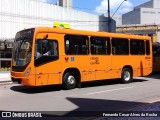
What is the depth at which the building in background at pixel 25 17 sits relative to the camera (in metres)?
30.6

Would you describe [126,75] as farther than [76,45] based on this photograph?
Yes

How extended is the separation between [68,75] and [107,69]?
2.76 m

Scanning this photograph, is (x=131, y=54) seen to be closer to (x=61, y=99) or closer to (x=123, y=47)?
(x=123, y=47)

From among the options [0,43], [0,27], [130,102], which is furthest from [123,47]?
[0,27]

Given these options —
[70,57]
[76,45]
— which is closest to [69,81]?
[70,57]

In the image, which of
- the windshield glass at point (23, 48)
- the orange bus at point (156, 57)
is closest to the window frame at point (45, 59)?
the windshield glass at point (23, 48)

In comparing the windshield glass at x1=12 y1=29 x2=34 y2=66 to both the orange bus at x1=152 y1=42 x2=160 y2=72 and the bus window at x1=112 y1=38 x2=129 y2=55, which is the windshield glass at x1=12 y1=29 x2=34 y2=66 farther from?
the orange bus at x1=152 y1=42 x2=160 y2=72

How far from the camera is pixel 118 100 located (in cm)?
1204

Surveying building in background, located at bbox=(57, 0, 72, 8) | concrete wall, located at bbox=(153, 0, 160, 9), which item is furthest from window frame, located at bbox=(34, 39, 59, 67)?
Result: concrete wall, located at bbox=(153, 0, 160, 9)

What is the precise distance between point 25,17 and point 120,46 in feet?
64.7

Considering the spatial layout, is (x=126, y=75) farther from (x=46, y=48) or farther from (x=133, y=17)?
(x=133, y=17)

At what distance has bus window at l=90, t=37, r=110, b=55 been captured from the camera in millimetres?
16703

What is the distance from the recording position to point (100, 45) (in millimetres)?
17141

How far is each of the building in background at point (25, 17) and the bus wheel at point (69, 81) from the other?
560 inches
